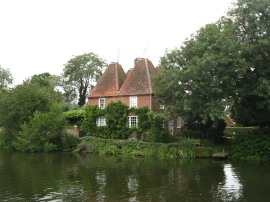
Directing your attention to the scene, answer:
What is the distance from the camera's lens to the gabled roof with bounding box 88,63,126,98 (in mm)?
44438

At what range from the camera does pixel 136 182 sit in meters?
19.5

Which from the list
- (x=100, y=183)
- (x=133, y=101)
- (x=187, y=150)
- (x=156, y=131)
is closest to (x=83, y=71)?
(x=133, y=101)

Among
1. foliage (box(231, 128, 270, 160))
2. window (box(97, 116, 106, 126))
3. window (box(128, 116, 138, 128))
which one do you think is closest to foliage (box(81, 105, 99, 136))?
window (box(97, 116, 106, 126))

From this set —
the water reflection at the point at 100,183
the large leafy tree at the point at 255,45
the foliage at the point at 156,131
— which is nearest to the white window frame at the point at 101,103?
the foliage at the point at 156,131

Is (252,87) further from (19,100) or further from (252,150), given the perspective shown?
(19,100)

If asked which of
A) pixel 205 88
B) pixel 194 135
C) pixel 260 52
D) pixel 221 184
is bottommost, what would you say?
pixel 221 184

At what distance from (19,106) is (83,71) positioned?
27309 mm

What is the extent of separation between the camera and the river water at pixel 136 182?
1582 centimetres

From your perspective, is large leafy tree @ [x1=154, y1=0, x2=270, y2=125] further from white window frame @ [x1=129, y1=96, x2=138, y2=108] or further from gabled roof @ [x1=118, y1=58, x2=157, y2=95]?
white window frame @ [x1=129, y1=96, x2=138, y2=108]

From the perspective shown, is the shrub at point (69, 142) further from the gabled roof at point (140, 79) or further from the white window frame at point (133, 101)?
the gabled roof at point (140, 79)

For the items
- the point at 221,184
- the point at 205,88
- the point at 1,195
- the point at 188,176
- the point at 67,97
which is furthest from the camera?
the point at 67,97

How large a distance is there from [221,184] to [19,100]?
1219 inches

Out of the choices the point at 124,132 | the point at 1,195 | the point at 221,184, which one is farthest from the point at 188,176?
the point at 124,132

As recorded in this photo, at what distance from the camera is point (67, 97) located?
76.1 metres
